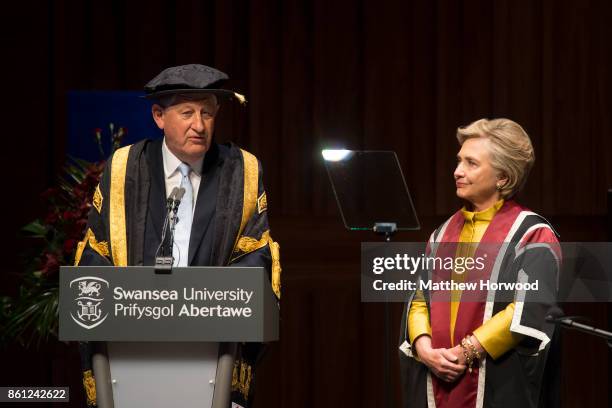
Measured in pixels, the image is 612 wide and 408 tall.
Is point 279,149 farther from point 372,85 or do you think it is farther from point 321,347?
point 321,347

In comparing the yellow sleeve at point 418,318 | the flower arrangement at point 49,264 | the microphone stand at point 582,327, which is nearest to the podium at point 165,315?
the yellow sleeve at point 418,318

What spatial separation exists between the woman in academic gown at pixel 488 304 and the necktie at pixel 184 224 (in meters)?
0.80

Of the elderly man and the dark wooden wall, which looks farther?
the dark wooden wall

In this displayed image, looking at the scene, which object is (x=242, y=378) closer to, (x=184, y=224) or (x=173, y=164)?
(x=184, y=224)

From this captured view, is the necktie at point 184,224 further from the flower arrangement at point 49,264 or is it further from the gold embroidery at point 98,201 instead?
the flower arrangement at point 49,264

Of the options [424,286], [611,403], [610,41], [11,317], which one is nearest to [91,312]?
[424,286]

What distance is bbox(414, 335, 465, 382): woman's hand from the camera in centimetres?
325

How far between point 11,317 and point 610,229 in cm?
250

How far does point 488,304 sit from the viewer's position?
3266mm

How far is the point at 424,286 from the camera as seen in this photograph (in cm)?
346

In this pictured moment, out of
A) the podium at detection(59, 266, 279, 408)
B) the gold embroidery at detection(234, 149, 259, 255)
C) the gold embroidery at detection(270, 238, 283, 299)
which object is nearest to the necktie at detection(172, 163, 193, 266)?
the gold embroidery at detection(234, 149, 259, 255)

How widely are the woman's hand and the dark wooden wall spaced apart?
2.09 m

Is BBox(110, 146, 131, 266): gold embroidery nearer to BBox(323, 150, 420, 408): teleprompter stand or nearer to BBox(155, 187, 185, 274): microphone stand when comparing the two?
BBox(155, 187, 185, 274): microphone stand

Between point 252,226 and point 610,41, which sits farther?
point 610,41
